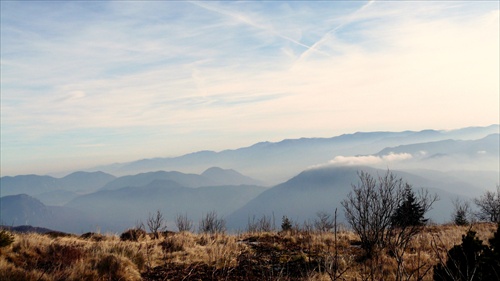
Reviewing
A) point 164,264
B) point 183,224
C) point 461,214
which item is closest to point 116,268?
point 164,264

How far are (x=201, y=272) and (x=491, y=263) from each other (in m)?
6.78

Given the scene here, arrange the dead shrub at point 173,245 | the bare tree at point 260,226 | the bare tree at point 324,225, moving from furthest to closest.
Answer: the bare tree at point 260,226 < the bare tree at point 324,225 < the dead shrub at point 173,245

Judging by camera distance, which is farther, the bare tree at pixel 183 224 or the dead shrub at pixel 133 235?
the bare tree at pixel 183 224

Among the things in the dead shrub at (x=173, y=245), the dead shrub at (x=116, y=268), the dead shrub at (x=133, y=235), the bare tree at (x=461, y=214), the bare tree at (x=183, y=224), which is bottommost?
the bare tree at (x=461, y=214)

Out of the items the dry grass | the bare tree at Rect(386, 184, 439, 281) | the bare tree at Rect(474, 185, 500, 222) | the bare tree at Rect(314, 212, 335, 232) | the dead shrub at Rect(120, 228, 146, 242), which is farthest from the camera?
the bare tree at Rect(474, 185, 500, 222)

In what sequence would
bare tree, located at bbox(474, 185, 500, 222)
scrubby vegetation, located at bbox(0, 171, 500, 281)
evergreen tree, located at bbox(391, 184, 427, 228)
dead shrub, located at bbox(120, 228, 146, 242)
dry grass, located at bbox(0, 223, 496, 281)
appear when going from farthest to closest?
bare tree, located at bbox(474, 185, 500, 222) → dead shrub, located at bbox(120, 228, 146, 242) → evergreen tree, located at bbox(391, 184, 427, 228) → dry grass, located at bbox(0, 223, 496, 281) → scrubby vegetation, located at bbox(0, 171, 500, 281)

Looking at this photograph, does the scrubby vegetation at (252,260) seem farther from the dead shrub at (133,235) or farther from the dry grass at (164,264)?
the dead shrub at (133,235)

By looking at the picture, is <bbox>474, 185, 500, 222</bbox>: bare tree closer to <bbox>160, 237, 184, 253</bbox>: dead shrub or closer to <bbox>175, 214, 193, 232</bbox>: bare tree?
<bbox>175, 214, 193, 232</bbox>: bare tree

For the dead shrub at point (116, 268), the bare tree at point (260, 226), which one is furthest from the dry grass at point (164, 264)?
the bare tree at point (260, 226)

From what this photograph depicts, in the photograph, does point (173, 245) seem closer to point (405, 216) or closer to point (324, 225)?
point (405, 216)

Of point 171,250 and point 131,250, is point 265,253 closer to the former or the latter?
point 171,250

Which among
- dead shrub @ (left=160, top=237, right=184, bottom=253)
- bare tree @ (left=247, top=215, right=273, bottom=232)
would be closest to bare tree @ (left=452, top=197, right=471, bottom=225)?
bare tree @ (left=247, top=215, right=273, bottom=232)

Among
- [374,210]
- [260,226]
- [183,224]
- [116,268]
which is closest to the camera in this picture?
[116,268]

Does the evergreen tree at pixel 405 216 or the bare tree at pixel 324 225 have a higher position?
the evergreen tree at pixel 405 216
